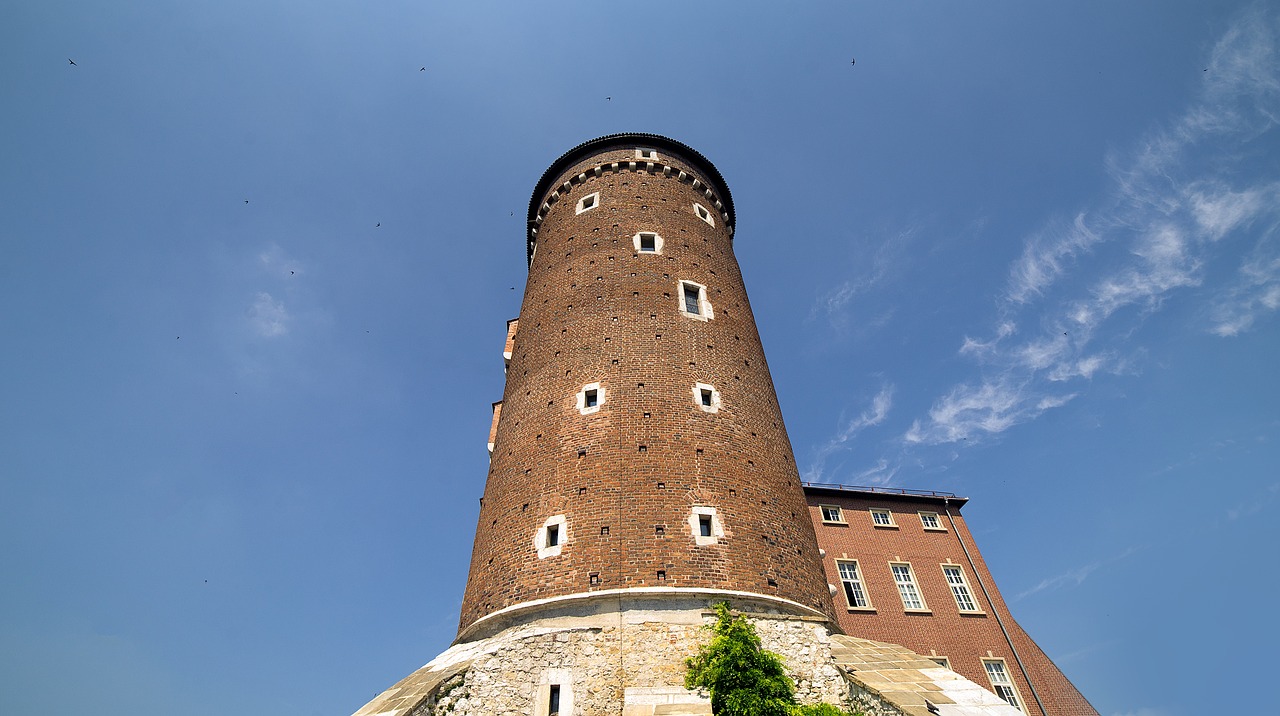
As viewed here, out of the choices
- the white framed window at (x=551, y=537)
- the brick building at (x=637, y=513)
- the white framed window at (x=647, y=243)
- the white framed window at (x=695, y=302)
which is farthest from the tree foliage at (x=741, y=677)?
the white framed window at (x=647, y=243)

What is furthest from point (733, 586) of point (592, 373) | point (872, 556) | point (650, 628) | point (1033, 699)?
point (1033, 699)

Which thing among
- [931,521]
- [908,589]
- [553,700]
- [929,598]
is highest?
[931,521]

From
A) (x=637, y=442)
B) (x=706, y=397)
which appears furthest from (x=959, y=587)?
(x=637, y=442)

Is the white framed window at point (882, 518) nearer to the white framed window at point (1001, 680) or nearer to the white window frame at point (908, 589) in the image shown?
the white window frame at point (908, 589)

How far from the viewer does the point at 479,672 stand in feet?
45.8

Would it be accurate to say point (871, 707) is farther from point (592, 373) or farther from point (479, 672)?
point (592, 373)

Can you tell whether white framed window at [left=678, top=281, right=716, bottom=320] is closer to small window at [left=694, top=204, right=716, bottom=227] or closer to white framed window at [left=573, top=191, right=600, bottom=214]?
small window at [left=694, top=204, right=716, bottom=227]

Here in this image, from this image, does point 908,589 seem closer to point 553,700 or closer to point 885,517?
point 885,517

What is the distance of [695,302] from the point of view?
72.0 ft

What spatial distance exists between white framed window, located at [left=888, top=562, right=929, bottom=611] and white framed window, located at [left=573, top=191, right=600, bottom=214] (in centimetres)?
2322

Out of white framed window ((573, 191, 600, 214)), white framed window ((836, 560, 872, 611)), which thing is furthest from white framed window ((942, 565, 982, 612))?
white framed window ((573, 191, 600, 214))

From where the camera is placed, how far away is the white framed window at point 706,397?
1848cm

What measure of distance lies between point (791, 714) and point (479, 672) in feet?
22.4

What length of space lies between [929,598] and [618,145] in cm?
2650
